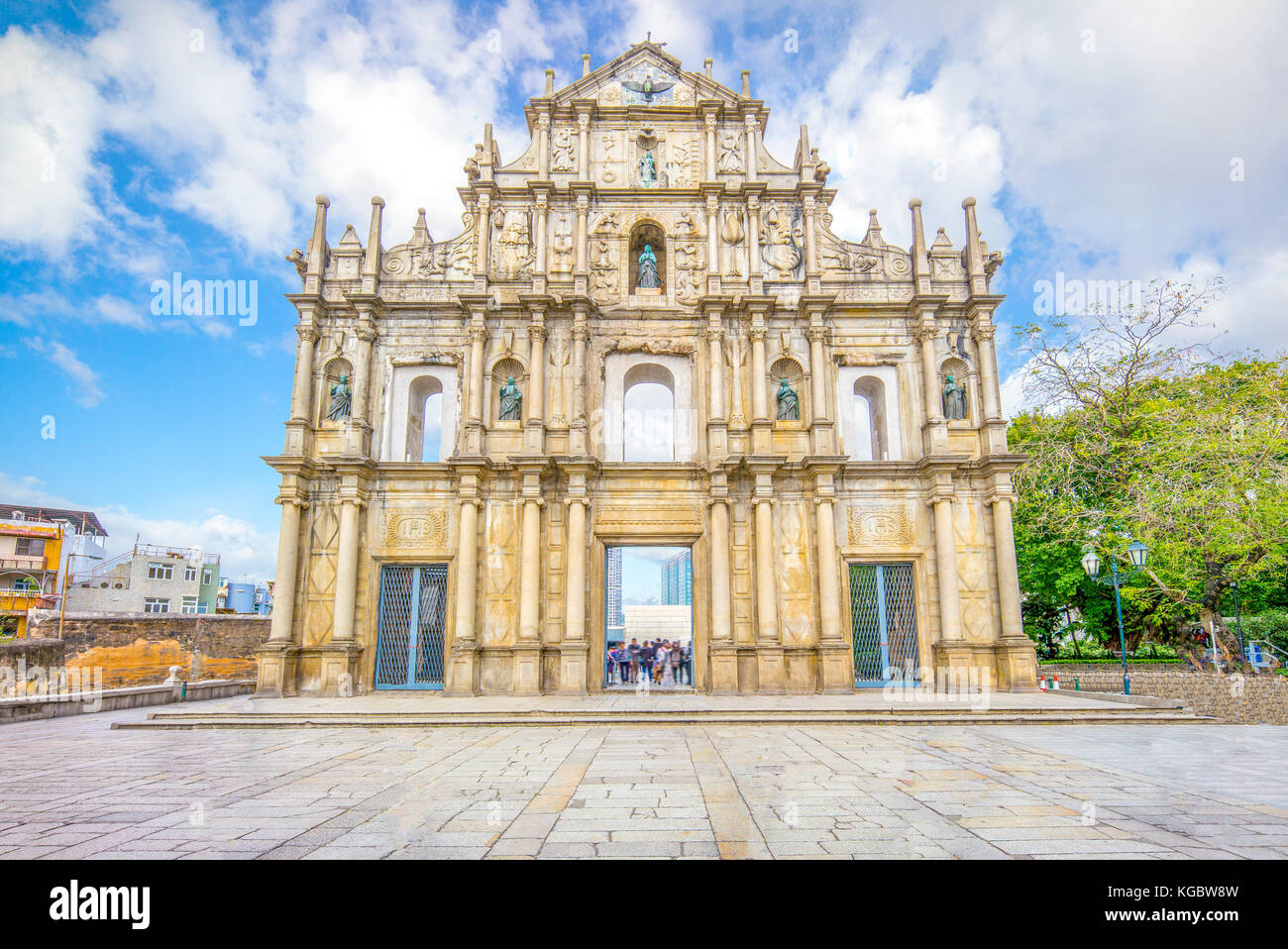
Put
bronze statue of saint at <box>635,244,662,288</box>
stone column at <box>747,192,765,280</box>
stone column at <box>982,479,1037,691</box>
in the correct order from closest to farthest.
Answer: stone column at <box>982,479,1037,691</box> → stone column at <box>747,192,765,280</box> → bronze statue of saint at <box>635,244,662,288</box>

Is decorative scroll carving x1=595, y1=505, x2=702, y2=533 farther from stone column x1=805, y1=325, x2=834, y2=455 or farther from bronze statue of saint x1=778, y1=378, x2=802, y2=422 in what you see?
stone column x1=805, y1=325, x2=834, y2=455

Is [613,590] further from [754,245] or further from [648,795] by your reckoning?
[648,795]

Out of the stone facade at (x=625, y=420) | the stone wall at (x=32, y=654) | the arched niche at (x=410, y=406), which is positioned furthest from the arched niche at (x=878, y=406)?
the stone wall at (x=32, y=654)

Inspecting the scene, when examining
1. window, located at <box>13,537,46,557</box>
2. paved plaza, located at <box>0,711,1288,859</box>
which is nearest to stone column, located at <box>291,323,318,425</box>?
paved plaza, located at <box>0,711,1288,859</box>

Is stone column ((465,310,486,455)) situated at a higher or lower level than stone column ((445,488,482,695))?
higher

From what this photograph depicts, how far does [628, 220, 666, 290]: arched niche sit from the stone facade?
9 centimetres

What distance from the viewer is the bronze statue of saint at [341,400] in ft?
63.8

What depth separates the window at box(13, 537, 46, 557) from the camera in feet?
149

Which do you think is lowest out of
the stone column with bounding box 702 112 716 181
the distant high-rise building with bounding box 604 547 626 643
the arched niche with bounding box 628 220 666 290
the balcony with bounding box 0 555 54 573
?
the distant high-rise building with bounding box 604 547 626 643

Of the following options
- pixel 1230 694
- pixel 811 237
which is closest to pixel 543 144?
pixel 811 237

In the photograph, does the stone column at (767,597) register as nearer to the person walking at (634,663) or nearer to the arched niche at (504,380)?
the person walking at (634,663)

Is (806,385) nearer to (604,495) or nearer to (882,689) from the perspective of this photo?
(604,495)

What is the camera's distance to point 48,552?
4612 centimetres
